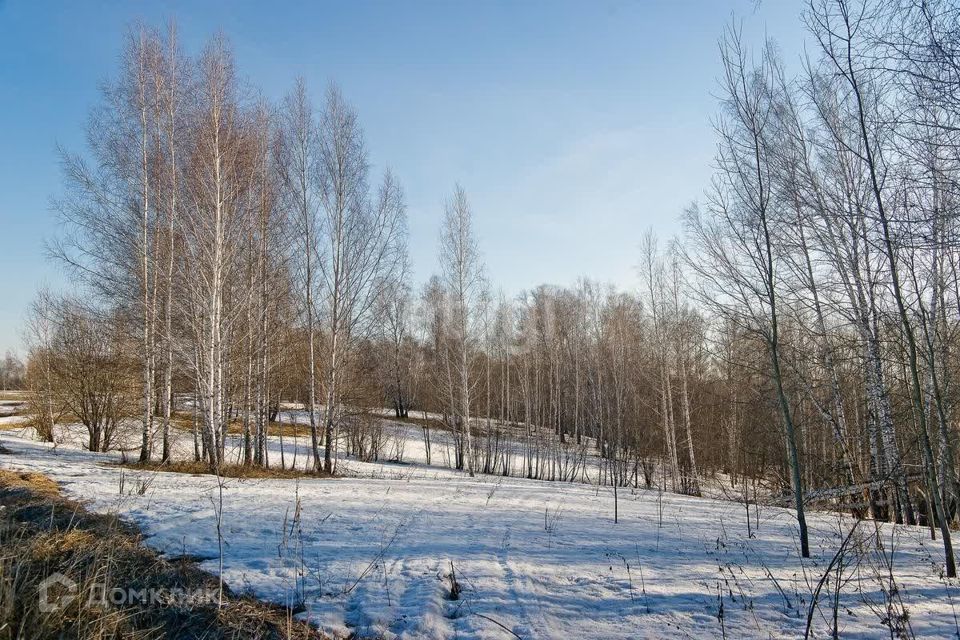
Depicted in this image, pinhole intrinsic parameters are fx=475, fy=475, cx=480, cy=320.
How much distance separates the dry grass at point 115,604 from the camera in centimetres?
252

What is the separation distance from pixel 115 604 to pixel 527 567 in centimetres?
326

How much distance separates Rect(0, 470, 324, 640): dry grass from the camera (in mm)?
2523

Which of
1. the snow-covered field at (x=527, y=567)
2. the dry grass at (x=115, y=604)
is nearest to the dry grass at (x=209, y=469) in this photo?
the snow-covered field at (x=527, y=567)

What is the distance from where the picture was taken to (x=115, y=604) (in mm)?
2988

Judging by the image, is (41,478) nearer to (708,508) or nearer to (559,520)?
(559,520)

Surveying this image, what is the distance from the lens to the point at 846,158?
8.51 meters

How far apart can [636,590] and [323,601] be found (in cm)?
260

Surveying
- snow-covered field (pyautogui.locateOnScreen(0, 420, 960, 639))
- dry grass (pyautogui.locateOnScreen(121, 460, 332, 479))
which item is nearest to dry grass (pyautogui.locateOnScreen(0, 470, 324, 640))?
snow-covered field (pyautogui.locateOnScreen(0, 420, 960, 639))

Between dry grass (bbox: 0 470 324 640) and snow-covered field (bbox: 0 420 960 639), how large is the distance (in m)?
0.28

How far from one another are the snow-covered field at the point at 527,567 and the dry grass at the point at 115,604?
0.93 ft

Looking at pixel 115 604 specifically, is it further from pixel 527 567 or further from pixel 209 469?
pixel 209 469

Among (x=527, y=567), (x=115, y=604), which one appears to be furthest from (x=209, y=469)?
(x=527, y=567)

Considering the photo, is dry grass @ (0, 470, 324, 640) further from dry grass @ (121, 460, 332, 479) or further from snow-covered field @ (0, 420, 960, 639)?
dry grass @ (121, 460, 332, 479)

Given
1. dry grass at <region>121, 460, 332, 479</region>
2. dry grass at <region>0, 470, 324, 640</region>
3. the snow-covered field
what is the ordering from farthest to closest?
1. dry grass at <region>121, 460, 332, 479</region>
2. the snow-covered field
3. dry grass at <region>0, 470, 324, 640</region>
